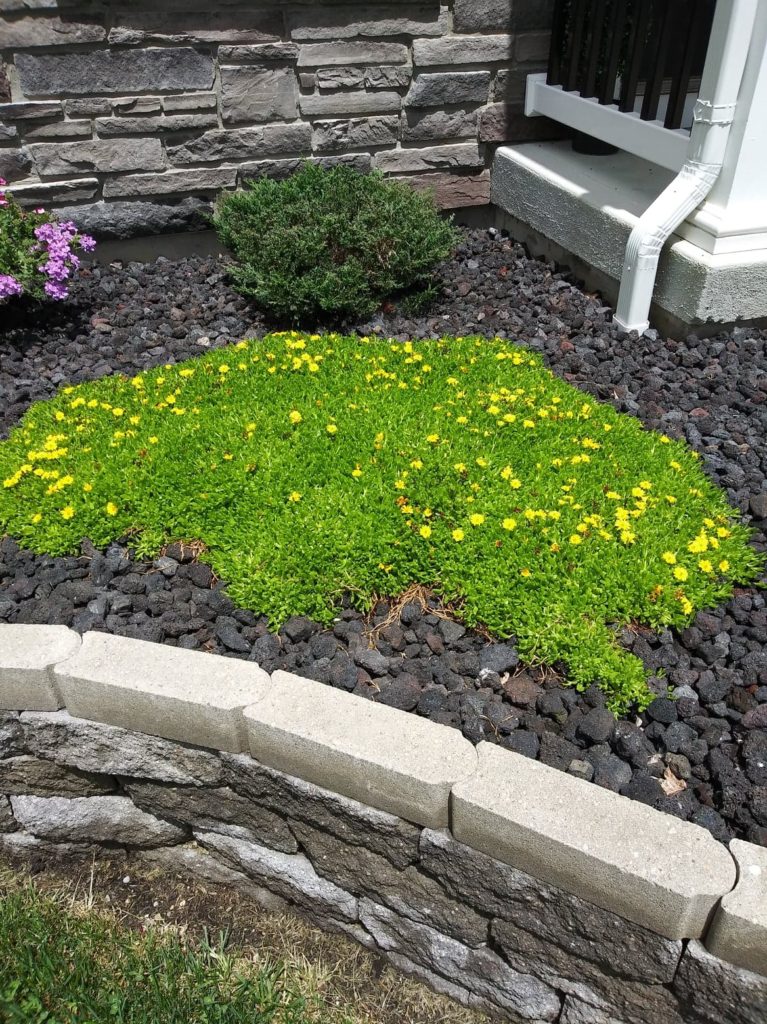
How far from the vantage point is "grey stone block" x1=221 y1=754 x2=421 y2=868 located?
2.08 meters

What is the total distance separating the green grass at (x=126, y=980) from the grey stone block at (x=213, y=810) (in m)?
0.32

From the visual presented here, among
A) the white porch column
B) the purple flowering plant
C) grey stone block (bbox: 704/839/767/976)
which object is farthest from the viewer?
the purple flowering plant

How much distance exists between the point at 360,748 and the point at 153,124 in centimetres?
401

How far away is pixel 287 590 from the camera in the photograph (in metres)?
2.60

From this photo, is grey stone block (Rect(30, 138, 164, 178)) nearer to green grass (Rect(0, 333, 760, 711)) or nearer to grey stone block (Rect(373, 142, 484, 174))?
grey stone block (Rect(373, 142, 484, 174))

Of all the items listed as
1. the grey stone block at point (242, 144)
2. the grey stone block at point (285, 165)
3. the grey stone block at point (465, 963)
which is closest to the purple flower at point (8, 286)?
the grey stone block at point (242, 144)

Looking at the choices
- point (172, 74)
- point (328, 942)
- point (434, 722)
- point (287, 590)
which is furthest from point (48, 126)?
point (328, 942)

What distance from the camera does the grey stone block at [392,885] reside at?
2.13 metres

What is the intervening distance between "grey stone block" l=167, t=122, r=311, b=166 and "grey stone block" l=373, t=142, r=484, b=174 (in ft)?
1.71

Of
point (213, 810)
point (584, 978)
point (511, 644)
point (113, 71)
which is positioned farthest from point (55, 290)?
point (584, 978)

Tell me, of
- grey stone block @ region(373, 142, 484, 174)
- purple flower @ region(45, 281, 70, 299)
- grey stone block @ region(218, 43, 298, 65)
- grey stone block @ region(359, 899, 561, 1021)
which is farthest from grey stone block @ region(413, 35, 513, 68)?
grey stone block @ region(359, 899, 561, 1021)

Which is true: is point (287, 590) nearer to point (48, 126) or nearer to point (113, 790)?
point (113, 790)

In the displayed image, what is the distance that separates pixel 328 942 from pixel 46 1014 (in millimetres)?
787

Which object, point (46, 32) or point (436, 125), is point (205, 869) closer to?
point (46, 32)
